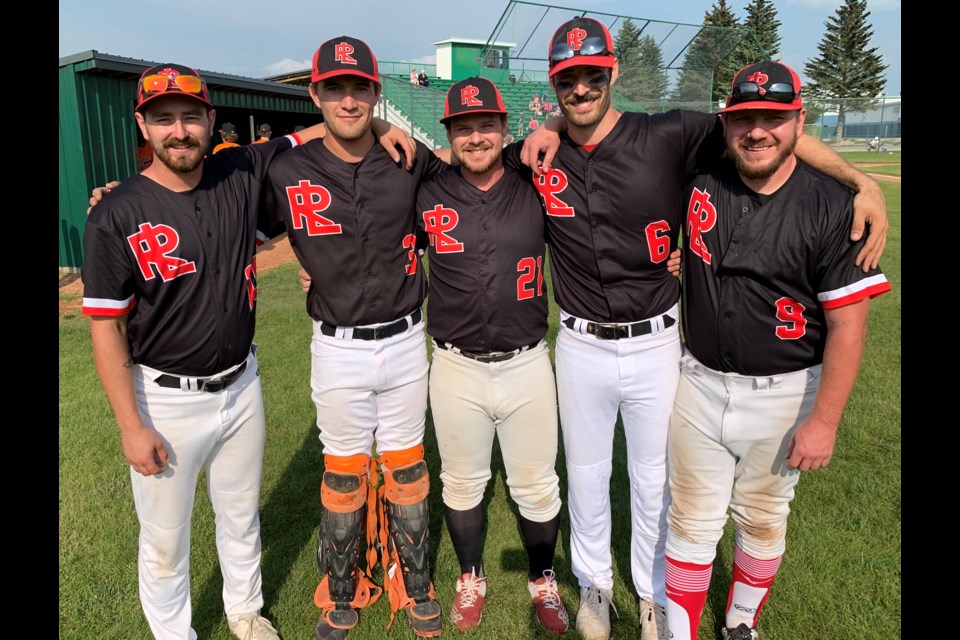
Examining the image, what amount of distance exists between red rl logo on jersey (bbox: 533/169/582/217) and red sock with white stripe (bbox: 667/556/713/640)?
74.2 inches

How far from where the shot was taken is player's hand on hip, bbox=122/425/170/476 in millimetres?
2742

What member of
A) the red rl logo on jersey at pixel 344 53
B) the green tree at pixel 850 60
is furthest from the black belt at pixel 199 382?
the green tree at pixel 850 60

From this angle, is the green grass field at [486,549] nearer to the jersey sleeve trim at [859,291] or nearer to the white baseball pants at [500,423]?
the white baseball pants at [500,423]

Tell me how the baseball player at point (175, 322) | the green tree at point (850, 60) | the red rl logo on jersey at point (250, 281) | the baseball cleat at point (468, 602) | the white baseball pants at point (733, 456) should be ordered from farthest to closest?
the green tree at point (850, 60) → the baseball cleat at point (468, 602) → the red rl logo on jersey at point (250, 281) → the white baseball pants at point (733, 456) → the baseball player at point (175, 322)

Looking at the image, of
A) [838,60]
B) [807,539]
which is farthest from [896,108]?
[807,539]

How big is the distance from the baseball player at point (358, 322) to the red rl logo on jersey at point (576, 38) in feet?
3.44

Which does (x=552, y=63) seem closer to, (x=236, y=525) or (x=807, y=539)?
(x=236, y=525)

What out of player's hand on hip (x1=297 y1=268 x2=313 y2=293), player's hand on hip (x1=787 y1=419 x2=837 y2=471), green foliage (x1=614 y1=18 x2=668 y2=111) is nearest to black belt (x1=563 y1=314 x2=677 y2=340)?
player's hand on hip (x1=787 y1=419 x2=837 y2=471)

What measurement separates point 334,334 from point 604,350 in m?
1.47

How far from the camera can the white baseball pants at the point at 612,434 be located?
10.5ft

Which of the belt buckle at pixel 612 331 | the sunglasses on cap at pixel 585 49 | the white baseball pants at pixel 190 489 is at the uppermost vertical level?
the sunglasses on cap at pixel 585 49

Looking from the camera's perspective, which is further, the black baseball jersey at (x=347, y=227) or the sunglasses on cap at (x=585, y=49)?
the black baseball jersey at (x=347, y=227)

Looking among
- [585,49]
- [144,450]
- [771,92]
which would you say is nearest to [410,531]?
[144,450]

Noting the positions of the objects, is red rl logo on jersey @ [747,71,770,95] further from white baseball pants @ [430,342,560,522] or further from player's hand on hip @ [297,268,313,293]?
player's hand on hip @ [297,268,313,293]
